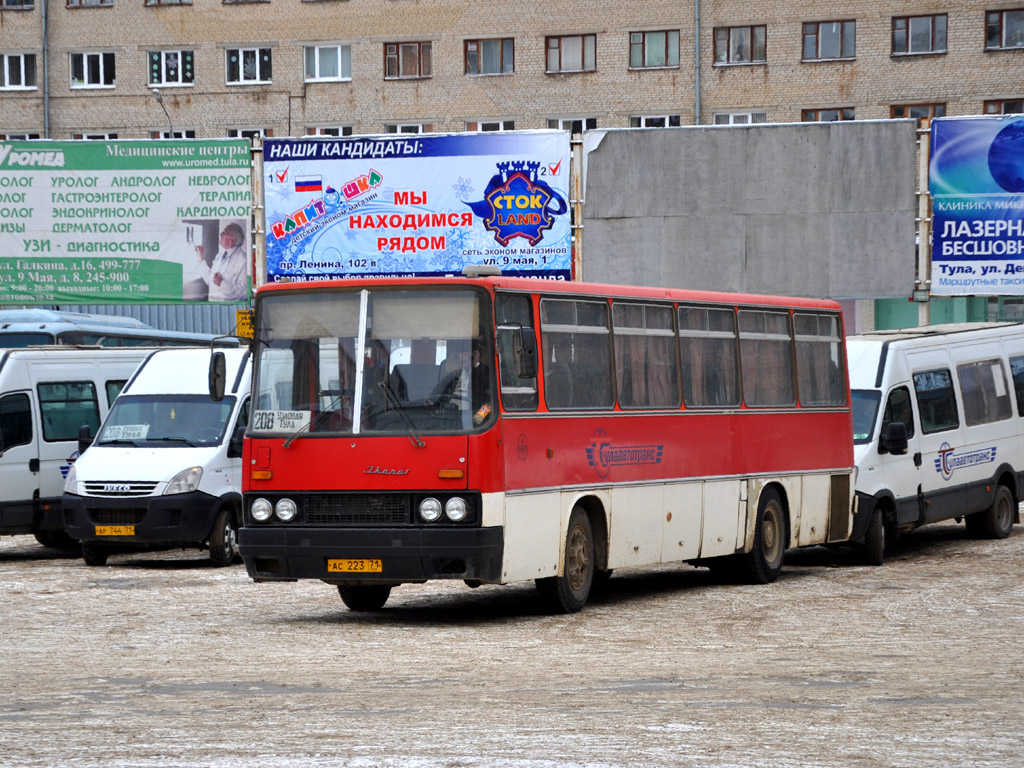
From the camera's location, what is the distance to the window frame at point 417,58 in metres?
62.4

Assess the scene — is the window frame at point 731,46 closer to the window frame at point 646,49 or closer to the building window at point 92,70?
the window frame at point 646,49

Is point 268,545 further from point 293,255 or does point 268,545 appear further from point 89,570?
point 293,255

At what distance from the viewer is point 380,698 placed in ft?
31.6

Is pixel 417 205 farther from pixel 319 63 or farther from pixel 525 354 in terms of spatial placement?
pixel 319 63

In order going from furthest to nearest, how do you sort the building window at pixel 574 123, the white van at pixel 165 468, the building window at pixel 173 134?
the building window at pixel 173 134, the building window at pixel 574 123, the white van at pixel 165 468

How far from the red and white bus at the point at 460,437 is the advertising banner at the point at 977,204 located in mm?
16673

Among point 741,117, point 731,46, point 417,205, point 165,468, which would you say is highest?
point 731,46

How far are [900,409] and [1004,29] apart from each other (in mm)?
41792

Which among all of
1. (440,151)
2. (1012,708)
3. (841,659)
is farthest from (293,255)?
(1012,708)

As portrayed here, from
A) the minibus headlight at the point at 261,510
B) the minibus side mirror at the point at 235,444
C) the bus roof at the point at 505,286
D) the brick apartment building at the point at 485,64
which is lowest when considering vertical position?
the minibus headlight at the point at 261,510

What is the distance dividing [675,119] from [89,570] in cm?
4320

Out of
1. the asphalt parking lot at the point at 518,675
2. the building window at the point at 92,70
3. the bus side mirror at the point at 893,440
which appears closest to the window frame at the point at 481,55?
the building window at the point at 92,70

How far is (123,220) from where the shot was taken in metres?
34.7

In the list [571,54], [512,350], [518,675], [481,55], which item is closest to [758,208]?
[512,350]
